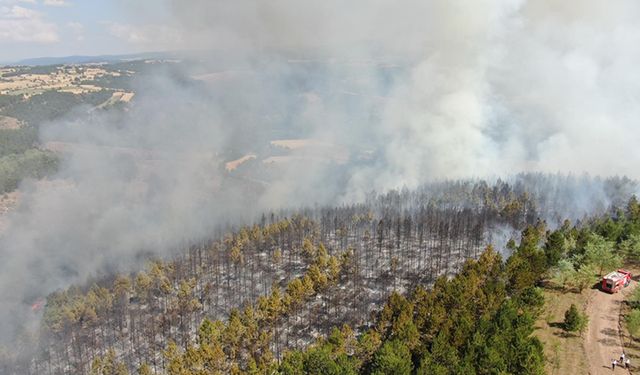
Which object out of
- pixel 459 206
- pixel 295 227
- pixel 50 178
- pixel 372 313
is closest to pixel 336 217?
pixel 295 227

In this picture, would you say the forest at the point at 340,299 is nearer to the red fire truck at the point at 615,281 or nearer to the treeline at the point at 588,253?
the treeline at the point at 588,253

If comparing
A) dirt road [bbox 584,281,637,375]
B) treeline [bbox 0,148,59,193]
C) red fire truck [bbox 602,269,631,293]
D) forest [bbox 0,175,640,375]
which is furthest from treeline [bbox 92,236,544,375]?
treeline [bbox 0,148,59,193]

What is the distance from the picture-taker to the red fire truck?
26547 mm

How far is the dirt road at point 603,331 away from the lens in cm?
2112

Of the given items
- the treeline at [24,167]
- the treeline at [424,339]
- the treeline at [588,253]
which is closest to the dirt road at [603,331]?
the treeline at [588,253]

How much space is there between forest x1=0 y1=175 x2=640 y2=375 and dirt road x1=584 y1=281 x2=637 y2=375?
5.55ft

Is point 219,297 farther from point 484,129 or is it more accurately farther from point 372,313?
point 484,129

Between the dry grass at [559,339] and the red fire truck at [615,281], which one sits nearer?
the dry grass at [559,339]

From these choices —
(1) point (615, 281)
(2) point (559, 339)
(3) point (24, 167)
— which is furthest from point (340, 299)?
(3) point (24, 167)

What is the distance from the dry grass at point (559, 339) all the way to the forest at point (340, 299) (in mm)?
1188

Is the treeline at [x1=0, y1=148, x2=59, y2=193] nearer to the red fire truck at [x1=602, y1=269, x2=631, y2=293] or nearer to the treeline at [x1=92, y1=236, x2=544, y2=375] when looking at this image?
the treeline at [x1=92, y1=236, x2=544, y2=375]

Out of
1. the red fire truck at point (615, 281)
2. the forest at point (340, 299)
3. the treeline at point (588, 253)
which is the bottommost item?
the forest at point (340, 299)

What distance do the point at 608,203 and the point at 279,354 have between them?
40.0 m

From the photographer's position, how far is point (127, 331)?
111 feet
